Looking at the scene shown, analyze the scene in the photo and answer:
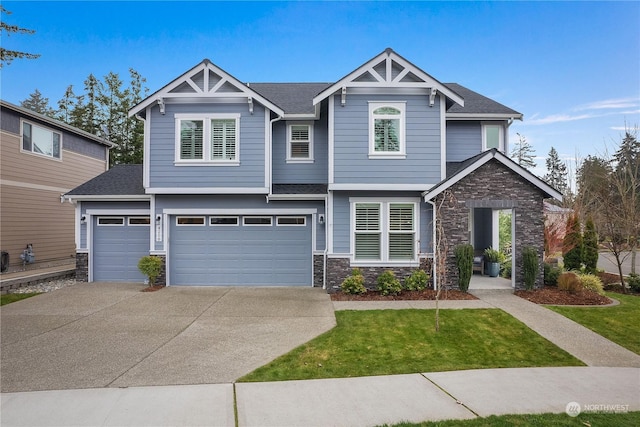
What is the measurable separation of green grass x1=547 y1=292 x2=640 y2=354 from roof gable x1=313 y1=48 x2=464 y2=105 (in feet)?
21.8

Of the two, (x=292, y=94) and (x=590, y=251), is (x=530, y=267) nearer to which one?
(x=590, y=251)

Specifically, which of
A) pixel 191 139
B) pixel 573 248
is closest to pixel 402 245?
pixel 191 139

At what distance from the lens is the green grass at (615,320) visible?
660 cm

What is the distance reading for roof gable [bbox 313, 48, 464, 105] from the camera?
10.3 meters

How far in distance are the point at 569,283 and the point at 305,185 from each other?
883 cm

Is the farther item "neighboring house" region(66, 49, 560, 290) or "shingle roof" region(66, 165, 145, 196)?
"shingle roof" region(66, 165, 145, 196)

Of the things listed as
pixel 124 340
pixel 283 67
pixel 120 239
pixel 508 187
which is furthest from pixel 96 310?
pixel 283 67

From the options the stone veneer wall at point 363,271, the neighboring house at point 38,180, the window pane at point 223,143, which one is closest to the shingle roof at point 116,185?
the window pane at point 223,143

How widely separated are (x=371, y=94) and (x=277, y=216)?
5.14 meters

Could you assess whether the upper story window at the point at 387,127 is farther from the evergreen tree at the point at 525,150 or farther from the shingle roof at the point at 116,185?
the evergreen tree at the point at 525,150

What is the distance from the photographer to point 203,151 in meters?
11.1

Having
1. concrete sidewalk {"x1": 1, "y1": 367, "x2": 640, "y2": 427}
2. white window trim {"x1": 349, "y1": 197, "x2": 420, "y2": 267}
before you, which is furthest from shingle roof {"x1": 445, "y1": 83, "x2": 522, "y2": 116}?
concrete sidewalk {"x1": 1, "y1": 367, "x2": 640, "y2": 427}

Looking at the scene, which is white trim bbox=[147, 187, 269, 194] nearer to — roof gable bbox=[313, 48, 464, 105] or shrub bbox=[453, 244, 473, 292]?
roof gable bbox=[313, 48, 464, 105]

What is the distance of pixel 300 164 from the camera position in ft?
40.5
